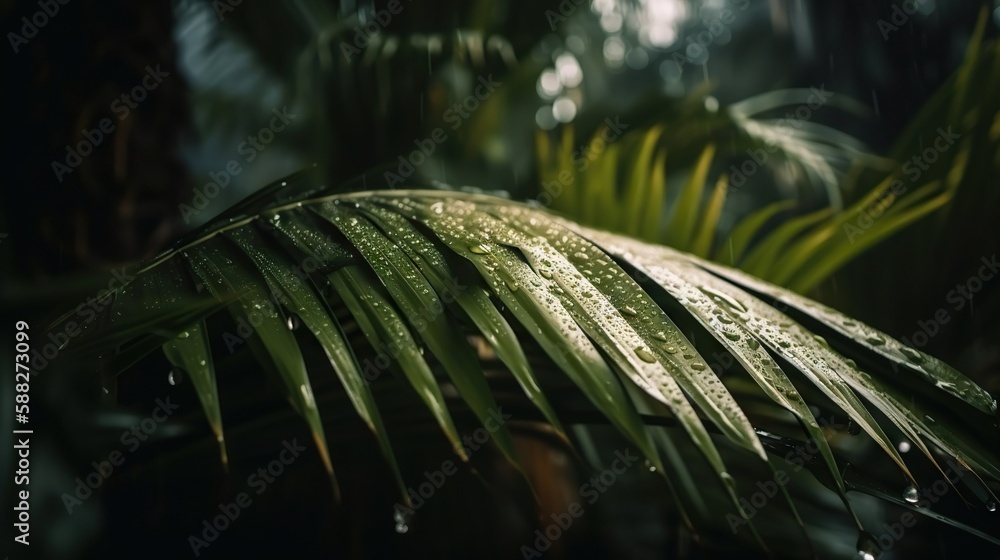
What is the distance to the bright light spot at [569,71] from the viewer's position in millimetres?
2107

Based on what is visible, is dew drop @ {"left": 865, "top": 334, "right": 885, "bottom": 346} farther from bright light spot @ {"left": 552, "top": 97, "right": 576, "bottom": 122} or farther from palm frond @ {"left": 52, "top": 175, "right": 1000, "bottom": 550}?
bright light spot @ {"left": 552, "top": 97, "right": 576, "bottom": 122}

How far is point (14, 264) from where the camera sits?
1.96 feet

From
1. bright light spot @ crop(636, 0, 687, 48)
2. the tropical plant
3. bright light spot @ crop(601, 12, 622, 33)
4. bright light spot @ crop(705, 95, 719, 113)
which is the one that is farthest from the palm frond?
bright light spot @ crop(601, 12, 622, 33)

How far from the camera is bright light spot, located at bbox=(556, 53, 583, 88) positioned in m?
2.11

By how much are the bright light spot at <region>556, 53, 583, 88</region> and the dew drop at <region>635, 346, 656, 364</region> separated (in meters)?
1.75

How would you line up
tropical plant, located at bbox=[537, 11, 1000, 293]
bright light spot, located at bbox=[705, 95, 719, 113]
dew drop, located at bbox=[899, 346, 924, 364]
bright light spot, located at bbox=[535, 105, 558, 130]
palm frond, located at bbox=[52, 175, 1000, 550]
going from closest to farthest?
1. palm frond, located at bbox=[52, 175, 1000, 550]
2. dew drop, located at bbox=[899, 346, 924, 364]
3. tropical plant, located at bbox=[537, 11, 1000, 293]
4. bright light spot, located at bbox=[705, 95, 719, 113]
5. bright light spot, located at bbox=[535, 105, 558, 130]

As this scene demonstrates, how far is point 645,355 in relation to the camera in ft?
1.35

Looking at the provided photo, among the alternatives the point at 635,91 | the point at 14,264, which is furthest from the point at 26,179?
the point at 635,91

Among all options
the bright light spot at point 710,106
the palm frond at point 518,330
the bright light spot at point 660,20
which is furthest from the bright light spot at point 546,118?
the palm frond at point 518,330

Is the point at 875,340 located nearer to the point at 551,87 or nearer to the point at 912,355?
the point at 912,355

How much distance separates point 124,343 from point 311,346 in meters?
0.14

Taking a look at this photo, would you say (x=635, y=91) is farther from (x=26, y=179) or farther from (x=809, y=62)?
(x=26, y=179)

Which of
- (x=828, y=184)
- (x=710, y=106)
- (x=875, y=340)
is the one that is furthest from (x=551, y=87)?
(x=875, y=340)

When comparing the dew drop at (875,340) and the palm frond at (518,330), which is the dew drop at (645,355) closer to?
the palm frond at (518,330)
